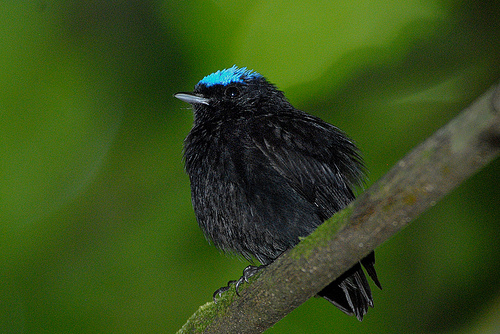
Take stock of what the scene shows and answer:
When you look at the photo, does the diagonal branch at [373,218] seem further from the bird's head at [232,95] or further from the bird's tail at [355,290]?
the bird's head at [232,95]

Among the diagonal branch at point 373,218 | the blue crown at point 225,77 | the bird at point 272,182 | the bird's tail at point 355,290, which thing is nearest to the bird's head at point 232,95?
the blue crown at point 225,77

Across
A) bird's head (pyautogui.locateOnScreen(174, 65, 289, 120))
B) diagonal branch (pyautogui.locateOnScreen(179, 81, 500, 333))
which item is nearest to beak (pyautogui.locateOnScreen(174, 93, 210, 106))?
bird's head (pyautogui.locateOnScreen(174, 65, 289, 120))

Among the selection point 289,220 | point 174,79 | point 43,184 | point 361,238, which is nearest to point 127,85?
point 174,79

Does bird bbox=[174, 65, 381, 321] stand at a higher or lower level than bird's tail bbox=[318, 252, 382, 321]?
higher

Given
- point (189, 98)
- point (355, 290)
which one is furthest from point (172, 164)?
point (355, 290)

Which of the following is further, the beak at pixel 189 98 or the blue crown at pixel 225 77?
the blue crown at pixel 225 77

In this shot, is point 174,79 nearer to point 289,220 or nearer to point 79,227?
point 79,227

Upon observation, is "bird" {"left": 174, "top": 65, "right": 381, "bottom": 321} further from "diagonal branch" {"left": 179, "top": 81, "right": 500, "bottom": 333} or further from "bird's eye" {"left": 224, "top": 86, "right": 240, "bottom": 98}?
"diagonal branch" {"left": 179, "top": 81, "right": 500, "bottom": 333}
